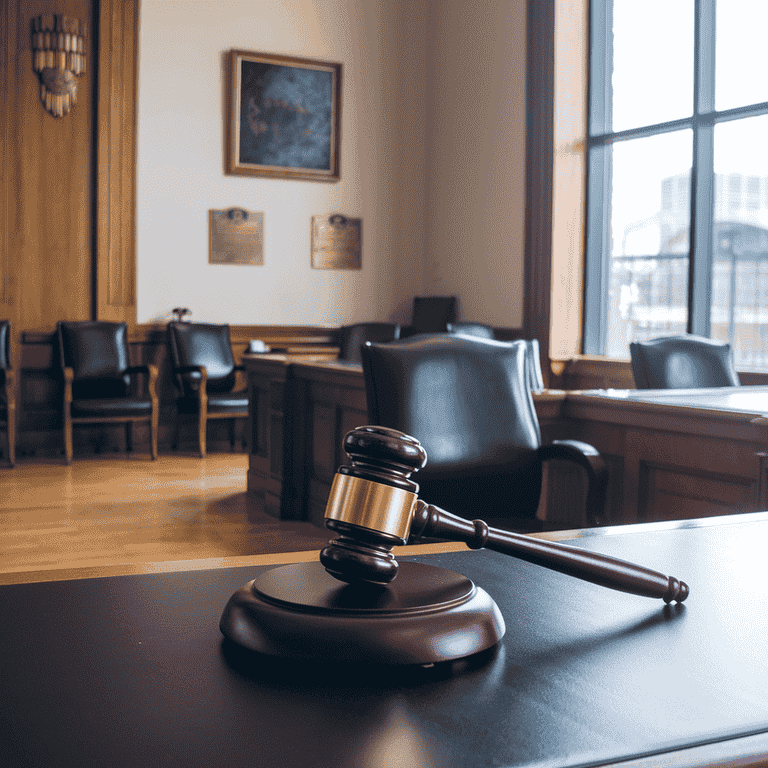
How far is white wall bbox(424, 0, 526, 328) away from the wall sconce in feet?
9.85

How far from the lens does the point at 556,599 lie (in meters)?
0.81

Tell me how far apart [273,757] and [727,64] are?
19.4 feet

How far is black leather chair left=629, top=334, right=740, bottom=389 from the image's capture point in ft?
11.7

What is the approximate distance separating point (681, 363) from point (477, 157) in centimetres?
420

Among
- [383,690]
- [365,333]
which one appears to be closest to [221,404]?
[365,333]

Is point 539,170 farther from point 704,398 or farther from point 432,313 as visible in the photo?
point 704,398

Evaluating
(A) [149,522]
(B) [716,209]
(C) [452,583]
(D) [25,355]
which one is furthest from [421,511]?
(D) [25,355]

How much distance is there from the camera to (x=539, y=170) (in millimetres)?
6699

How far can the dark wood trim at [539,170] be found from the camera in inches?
259

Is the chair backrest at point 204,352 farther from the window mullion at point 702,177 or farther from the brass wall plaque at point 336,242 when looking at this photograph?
the window mullion at point 702,177

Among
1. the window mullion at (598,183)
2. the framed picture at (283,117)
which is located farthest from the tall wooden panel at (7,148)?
the window mullion at (598,183)

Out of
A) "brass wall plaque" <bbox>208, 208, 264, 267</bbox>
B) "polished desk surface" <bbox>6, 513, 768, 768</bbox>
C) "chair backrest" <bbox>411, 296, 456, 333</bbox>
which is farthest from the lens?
"chair backrest" <bbox>411, 296, 456, 333</bbox>

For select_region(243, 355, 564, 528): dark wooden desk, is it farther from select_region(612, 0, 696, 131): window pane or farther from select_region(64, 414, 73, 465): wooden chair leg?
select_region(612, 0, 696, 131): window pane

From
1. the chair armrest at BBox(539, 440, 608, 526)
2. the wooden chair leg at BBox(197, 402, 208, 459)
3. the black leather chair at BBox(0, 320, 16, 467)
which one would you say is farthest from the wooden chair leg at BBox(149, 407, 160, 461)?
the chair armrest at BBox(539, 440, 608, 526)
